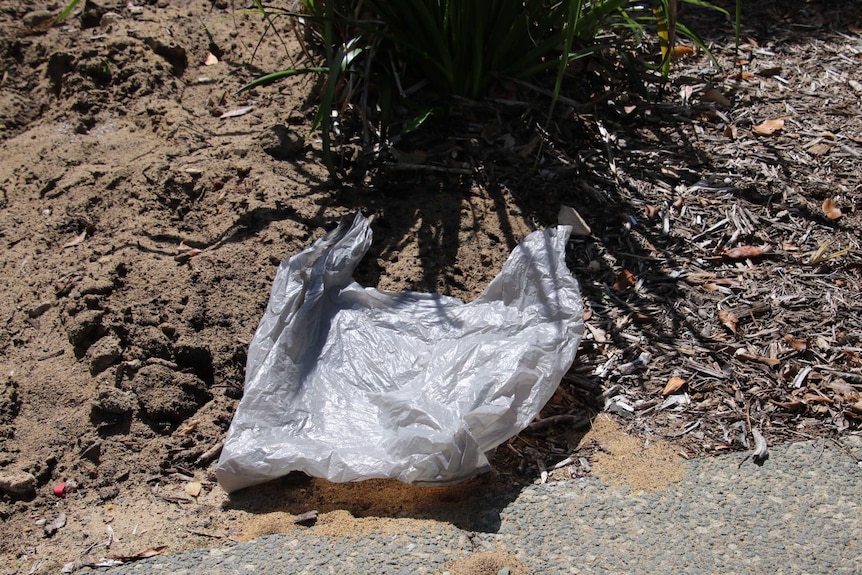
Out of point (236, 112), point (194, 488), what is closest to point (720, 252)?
point (194, 488)

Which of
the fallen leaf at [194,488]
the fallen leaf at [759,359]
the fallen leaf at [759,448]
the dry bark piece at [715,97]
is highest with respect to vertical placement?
the dry bark piece at [715,97]

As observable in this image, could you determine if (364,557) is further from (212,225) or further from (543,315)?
(212,225)

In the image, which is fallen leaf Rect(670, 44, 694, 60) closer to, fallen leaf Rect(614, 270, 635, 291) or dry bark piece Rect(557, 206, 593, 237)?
dry bark piece Rect(557, 206, 593, 237)

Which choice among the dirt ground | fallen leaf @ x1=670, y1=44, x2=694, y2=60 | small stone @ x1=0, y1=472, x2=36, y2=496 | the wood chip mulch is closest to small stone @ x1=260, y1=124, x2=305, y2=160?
the dirt ground

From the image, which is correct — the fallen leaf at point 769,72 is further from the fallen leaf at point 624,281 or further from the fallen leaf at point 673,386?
the fallen leaf at point 673,386

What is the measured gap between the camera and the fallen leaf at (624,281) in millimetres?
2809

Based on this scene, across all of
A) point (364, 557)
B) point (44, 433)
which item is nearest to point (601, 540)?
point (364, 557)

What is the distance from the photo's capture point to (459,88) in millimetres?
3279

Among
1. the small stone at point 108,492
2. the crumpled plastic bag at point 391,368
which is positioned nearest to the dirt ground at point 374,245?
the small stone at point 108,492

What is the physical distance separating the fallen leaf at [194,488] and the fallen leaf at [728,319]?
173cm

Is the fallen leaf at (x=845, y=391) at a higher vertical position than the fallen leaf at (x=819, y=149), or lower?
lower

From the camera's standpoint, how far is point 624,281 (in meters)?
2.82

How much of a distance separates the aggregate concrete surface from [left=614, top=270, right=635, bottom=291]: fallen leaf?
2.53ft

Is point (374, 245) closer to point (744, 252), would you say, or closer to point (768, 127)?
point (744, 252)
